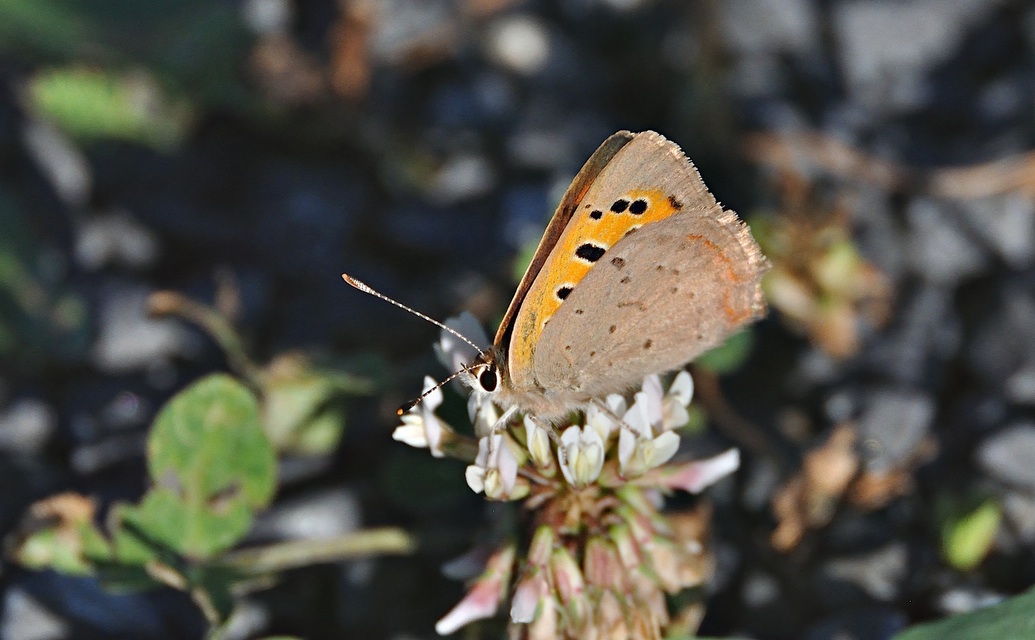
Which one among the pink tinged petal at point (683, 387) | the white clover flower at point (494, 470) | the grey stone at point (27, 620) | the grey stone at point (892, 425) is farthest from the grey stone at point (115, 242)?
the grey stone at point (892, 425)

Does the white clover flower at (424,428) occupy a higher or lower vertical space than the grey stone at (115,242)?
lower

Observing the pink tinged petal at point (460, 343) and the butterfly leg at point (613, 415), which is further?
the pink tinged petal at point (460, 343)

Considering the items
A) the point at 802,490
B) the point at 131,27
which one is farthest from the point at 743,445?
the point at 131,27

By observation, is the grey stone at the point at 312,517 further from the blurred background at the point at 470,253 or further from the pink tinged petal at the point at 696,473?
the pink tinged petal at the point at 696,473

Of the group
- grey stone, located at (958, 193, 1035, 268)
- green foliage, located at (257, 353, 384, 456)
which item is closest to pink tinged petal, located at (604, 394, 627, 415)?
green foliage, located at (257, 353, 384, 456)

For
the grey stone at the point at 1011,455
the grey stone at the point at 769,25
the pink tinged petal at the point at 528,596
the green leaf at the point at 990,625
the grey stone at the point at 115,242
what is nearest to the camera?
the green leaf at the point at 990,625

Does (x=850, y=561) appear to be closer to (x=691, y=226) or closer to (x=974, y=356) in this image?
(x=974, y=356)

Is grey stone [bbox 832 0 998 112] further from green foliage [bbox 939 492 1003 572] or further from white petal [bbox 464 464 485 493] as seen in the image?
white petal [bbox 464 464 485 493]
